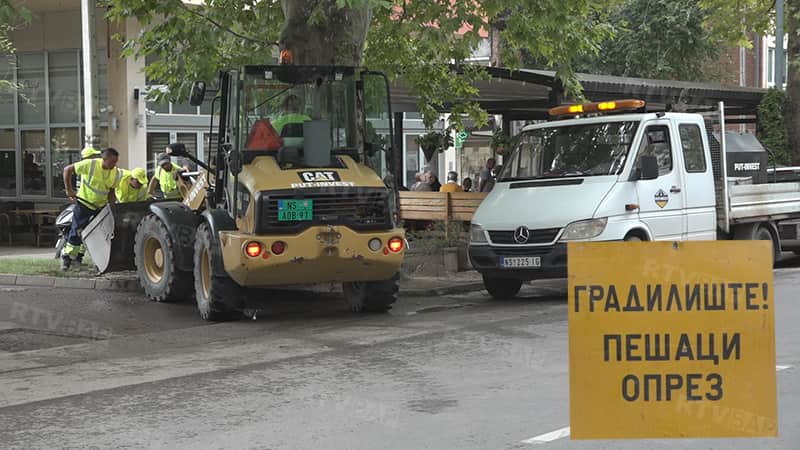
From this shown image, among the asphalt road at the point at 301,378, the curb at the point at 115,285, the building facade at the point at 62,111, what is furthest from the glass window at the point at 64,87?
the asphalt road at the point at 301,378

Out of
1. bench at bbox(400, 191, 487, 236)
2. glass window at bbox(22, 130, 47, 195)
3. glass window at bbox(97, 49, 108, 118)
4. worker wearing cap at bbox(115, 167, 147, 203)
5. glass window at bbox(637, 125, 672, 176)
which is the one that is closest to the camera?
glass window at bbox(637, 125, 672, 176)

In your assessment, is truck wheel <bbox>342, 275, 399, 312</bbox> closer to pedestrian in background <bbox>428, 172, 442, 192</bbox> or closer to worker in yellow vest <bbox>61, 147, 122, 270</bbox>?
worker in yellow vest <bbox>61, 147, 122, 270</bbox>

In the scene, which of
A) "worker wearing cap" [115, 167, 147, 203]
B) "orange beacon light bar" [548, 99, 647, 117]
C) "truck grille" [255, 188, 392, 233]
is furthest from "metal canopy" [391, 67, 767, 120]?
"truck grille" [255, 188, 392, 233]

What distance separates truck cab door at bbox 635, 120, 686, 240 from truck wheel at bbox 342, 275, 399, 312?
3.09 meters

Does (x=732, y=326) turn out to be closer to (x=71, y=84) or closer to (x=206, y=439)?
(x=206, y=439)

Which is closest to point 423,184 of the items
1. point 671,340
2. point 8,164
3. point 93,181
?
point 93,181

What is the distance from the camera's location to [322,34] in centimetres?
1497

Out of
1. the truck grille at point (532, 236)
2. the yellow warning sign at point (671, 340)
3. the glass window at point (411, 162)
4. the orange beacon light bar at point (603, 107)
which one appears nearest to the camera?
the yellow warning sign at point (671, 340)

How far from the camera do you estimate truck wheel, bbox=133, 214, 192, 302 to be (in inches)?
545

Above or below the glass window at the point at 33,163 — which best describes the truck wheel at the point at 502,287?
below

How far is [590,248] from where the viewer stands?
4.61 m

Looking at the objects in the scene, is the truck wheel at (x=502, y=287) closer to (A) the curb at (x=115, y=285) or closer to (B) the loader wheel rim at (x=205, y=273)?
(A) the curb at (x=115, y=285)

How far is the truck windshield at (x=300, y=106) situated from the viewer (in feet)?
41.7

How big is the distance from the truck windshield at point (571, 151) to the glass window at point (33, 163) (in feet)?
47.6
